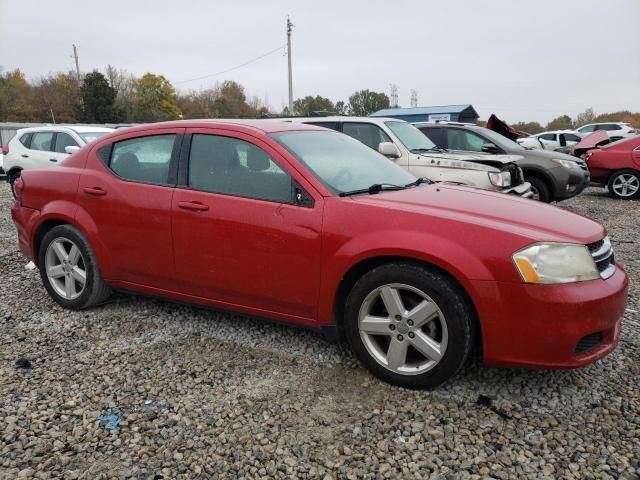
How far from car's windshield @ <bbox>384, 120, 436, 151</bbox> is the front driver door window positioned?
178 inches

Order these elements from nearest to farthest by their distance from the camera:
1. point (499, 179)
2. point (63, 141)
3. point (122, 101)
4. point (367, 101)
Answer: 1. point (499, 179)
2. point (63, 141)
3. point (122, 101)
4. point (367, 101)

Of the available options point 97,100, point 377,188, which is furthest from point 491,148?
point 97,100

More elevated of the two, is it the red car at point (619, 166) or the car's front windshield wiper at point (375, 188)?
the car's front windshield wiper at point (375, 188)

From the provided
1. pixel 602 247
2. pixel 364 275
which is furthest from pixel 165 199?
pixel 602 247

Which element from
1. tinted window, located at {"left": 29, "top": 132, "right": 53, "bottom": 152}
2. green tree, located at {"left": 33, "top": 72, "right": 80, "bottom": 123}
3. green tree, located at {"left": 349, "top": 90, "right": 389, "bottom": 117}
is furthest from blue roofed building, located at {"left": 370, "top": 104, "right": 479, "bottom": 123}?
green tree, located at {"left": 349, "top": 90, "right": 389, "bottom": 117}

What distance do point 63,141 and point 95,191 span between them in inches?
306

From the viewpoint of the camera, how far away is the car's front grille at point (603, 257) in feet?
9.40

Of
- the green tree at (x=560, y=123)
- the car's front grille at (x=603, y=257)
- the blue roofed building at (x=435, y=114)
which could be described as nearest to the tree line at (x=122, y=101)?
the blue roofed building at (x=435, y=114)

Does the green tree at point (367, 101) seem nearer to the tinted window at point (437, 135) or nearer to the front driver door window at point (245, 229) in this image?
the tinted window at point (437, 135)

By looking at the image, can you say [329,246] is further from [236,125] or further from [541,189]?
[541,189]

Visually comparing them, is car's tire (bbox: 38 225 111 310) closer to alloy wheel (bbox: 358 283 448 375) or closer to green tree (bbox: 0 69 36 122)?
alloy wheel (bbox: 358 283 448 375)

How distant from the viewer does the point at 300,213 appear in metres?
3.16

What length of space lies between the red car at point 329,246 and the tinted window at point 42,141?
294 inches

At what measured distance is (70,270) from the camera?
4.21 meters
